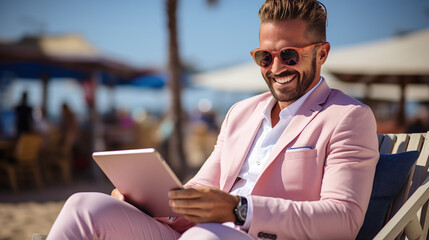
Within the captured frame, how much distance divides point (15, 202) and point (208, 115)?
990 centimetres

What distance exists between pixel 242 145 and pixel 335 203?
606 mm

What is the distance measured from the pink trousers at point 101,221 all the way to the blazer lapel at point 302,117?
0.51 metres

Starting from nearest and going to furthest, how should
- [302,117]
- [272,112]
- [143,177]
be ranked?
[143,177] → [302,117] → [272,112]

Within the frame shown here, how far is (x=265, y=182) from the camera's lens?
171 cm

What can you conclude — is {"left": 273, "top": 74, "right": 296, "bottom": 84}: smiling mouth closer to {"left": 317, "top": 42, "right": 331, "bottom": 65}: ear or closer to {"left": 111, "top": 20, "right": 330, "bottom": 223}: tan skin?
{"left": 111, "top": 20, "right": 330, "bottom": 223}: tan skin

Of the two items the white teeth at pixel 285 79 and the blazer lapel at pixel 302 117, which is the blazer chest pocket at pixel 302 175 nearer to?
the blazer lapel at pixel 302 117

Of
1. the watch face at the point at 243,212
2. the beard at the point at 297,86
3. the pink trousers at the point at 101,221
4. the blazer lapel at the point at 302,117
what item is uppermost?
the beard at the point at 297,86

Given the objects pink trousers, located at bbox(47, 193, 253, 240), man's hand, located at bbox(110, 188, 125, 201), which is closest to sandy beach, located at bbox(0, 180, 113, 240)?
man's hand, located at bbox(110, 188, 125, 201)

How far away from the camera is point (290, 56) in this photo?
181cm

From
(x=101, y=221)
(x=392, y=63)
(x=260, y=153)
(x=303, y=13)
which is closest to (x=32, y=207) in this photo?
(x=101, y=221)

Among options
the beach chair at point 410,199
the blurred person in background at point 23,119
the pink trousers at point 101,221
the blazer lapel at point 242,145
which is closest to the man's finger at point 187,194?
the pink trousers at point 101,221

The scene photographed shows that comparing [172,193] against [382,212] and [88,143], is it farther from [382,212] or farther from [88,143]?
[88,143]

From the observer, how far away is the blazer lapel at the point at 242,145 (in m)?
1.92

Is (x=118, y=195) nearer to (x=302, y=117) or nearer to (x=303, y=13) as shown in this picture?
(x=302, y=117)
